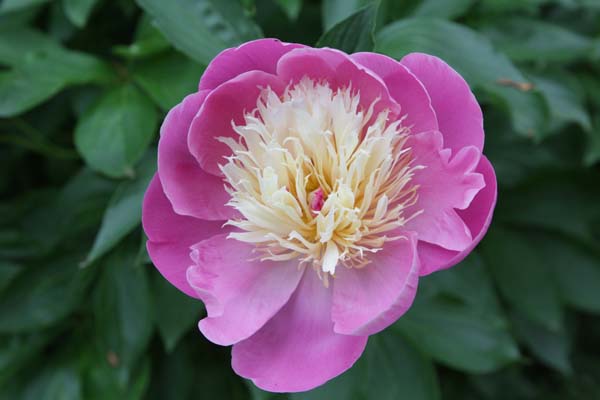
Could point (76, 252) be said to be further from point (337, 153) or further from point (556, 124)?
point (556, 124)

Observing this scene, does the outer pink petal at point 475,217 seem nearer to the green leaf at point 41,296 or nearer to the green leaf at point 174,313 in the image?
the green leaf at point 174,313

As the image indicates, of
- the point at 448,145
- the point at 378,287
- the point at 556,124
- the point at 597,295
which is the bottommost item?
the point at 597,295

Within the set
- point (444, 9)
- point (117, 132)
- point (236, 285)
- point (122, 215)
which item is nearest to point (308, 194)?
point (236, 285)

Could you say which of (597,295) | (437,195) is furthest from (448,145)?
(597,295)

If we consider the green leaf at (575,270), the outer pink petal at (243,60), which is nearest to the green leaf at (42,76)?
the outer pink petal at (243,60)

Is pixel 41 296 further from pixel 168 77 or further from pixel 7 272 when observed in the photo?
pixel 168 77

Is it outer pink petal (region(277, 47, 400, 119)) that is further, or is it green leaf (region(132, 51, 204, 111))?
green leaf (region(132, 51, 204, 111))

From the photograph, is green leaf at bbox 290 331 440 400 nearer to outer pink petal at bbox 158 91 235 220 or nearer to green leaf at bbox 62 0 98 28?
outer pink petal at bbox 158 91 235 220

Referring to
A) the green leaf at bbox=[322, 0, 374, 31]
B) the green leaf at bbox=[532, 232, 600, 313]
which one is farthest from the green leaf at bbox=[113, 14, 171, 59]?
the green leaf at bbox=[532, 232, 600, 313]
